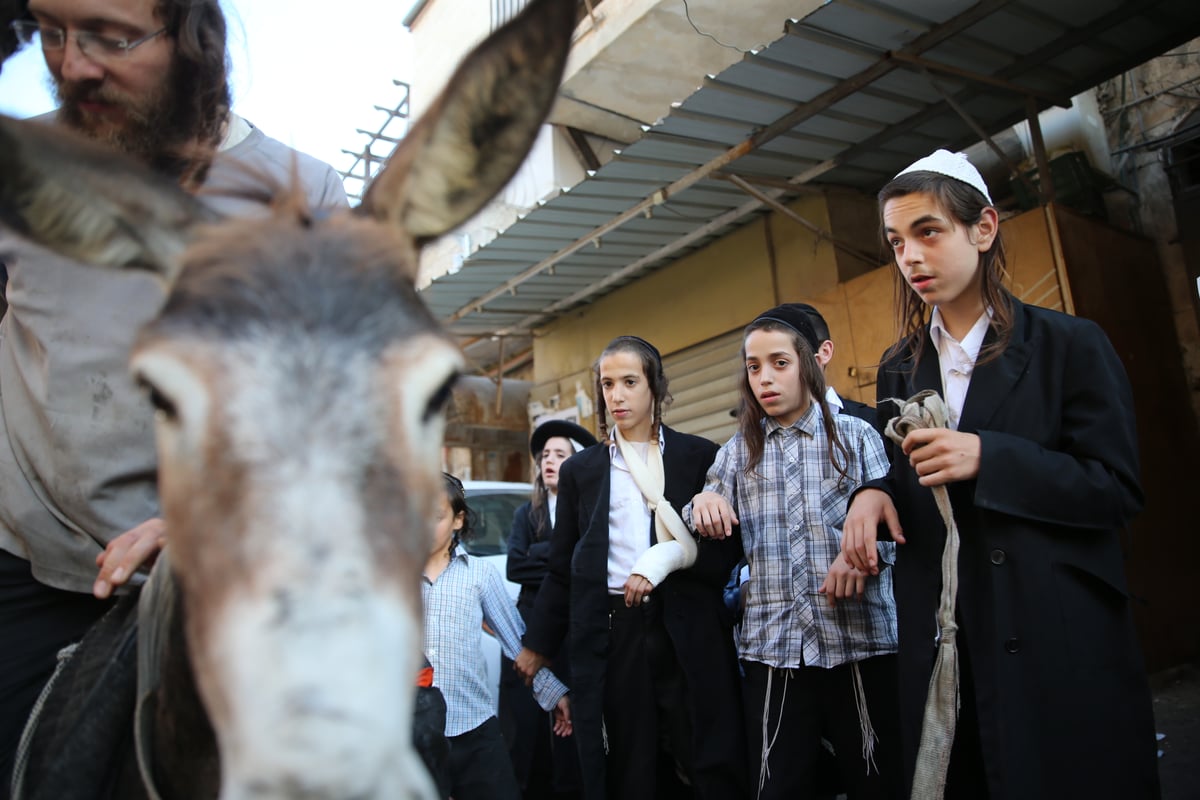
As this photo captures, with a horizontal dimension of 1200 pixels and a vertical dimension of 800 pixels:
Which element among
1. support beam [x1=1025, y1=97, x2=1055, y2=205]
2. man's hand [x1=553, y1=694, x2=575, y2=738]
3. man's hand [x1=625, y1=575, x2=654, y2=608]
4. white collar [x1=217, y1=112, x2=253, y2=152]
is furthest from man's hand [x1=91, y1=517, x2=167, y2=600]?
support beam [x1=1025, y1=97, x2=1055, y2=205]

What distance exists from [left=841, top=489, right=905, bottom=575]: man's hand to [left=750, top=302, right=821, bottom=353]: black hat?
3.75ft

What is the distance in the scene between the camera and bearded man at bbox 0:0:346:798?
175 centimetres

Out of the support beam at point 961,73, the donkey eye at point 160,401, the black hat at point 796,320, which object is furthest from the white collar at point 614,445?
the support beam at point 961,73

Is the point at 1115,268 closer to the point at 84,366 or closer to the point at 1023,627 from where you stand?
the point at 1023,627

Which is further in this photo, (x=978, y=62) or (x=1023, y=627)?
(x=978, y=62)

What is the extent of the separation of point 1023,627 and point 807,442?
1.32 m

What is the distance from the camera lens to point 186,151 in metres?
1.85

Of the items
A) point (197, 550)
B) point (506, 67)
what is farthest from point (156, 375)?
point (506, 67)

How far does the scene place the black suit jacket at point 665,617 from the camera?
3.04m

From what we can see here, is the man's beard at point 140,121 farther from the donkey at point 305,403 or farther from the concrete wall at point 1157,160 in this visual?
the concrete wall at point 1157,160

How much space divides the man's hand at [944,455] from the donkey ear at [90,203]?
5.86 ft

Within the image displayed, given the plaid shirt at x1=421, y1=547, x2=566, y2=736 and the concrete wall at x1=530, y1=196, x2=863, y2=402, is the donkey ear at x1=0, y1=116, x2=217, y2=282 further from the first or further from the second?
the concrete wall at x1=530, y1=196, x2=863, y2=402

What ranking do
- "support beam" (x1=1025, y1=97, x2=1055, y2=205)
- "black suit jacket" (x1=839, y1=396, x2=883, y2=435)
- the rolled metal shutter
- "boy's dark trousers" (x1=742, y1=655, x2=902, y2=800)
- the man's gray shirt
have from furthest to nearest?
1. the rolled metal shutter
2. "support beam" (x1=1025, y1=97, x2=1055, y2=205)
3. "black suit jacket" (x1=839, y1=396, x2=883, y2=435)
4. "boy's dark trousers" (x1=742, y1=655, x2=902, y2=800)
5. the man's gray shirt

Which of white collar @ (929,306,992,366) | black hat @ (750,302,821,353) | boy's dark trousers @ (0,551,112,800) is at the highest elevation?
black hat @ (750,302,821,353)
